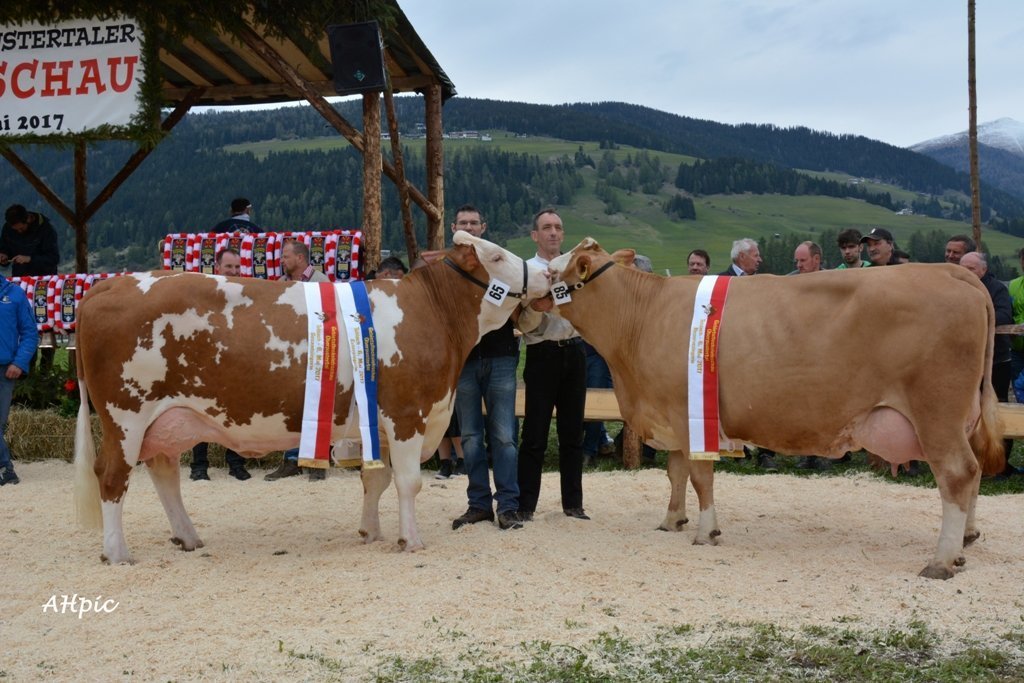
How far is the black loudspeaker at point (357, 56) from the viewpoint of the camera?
10.0 metres

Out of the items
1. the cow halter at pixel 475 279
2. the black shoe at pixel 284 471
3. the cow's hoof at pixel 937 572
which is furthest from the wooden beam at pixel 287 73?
the cow's hoof at pixel 937 572

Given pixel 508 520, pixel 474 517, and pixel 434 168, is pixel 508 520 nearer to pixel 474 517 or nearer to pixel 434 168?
pixel 474 517

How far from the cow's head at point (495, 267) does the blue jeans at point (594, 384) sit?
4008 millimetres

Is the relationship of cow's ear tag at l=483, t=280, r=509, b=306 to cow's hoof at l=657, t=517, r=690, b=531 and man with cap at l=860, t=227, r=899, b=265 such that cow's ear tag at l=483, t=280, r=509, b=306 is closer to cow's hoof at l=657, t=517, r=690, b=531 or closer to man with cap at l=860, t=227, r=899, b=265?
cow's hoof at l=657, t=517, r=690, b=531

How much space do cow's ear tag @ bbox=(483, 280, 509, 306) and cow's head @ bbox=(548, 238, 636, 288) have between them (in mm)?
416

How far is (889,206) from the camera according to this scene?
7600cm

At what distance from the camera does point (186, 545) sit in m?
7.20

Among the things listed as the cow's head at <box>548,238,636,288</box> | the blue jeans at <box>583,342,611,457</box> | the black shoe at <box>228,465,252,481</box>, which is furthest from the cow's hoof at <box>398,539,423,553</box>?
the blue jeans at <box>583,342,611,457</box>

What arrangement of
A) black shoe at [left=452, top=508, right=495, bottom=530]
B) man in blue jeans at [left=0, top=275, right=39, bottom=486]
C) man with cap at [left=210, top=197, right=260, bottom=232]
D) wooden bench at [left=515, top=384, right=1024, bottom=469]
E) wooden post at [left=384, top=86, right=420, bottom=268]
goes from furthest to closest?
man with cap at [left=210, top=197, right=260, bottom=232], wooden post at [left=384, top=86, right=420, bottom=268], wooden bench at [left=515, top=384, right=1024, bottom=469], man in blue jeans at [left=0, top=275, right=39, bottom=486], black shoe at [left=452, top=508, right=495, bottom=530]

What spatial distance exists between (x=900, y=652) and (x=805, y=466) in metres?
5.52

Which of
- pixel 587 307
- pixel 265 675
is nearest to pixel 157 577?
pixel 265 675

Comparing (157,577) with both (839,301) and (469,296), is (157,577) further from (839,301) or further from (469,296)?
(839,301)

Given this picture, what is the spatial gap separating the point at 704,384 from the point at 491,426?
1.71 meters

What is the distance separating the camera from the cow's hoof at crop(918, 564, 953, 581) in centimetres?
614
